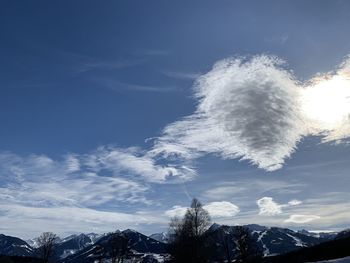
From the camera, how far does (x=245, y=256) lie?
82.4 metres

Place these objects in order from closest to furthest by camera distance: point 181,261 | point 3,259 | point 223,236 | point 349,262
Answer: point 349,262 < point 181,261 < point 223,236 < point 3,259

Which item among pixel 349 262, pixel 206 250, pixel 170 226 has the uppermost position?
pixel 170 226

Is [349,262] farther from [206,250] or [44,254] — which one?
[44,254]

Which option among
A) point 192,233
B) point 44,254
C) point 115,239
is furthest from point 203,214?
point 44,254

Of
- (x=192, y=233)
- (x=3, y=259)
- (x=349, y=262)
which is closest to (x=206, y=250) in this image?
(x=192, y=233)

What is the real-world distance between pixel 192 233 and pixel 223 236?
1927 centimetres

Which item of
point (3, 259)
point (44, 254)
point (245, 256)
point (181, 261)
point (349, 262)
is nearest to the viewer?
point (349, 262)

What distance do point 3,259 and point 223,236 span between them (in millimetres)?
80142

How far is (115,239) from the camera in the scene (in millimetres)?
104438

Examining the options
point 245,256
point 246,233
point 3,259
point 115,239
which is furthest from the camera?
point 3,259

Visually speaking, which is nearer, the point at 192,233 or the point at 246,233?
the point at 192,233

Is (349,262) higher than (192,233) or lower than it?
lower

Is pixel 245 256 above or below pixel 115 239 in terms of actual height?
below

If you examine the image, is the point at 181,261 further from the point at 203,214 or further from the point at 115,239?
the point at 115,239
